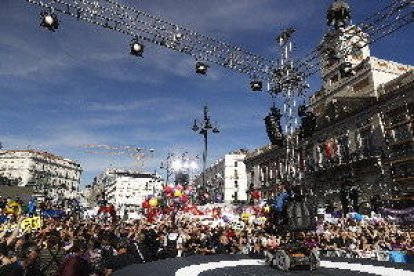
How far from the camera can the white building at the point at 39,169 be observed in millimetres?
104000

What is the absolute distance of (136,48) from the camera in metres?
15.4

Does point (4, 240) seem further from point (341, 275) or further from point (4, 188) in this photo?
point (4, 188)

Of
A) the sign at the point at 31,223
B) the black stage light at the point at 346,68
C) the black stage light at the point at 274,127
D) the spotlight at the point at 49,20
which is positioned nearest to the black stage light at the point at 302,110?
the black stage light at the point at 274,127

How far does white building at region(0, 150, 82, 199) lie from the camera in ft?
341

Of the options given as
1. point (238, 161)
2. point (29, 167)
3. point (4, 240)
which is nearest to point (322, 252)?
point (4, 240)

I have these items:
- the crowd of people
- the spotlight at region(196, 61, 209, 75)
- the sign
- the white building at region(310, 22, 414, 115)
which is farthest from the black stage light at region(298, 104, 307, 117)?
the sign

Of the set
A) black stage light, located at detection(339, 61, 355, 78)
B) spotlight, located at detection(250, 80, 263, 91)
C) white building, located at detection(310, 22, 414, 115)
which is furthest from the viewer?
white building, located at detection(310, 22, 414, 115)

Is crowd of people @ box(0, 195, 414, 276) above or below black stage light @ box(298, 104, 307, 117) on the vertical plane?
below

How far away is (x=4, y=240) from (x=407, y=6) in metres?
15.0

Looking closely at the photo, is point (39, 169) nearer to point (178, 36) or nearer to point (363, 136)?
point (363, 136)

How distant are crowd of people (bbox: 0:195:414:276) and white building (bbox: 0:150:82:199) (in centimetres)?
9126

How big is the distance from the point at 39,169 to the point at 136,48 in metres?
105

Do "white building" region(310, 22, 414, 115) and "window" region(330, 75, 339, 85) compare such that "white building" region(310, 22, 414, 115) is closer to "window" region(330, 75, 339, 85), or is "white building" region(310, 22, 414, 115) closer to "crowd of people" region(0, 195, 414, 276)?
"window" region(330, 75, 339, 85)

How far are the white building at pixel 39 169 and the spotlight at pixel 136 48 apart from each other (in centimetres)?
9105
